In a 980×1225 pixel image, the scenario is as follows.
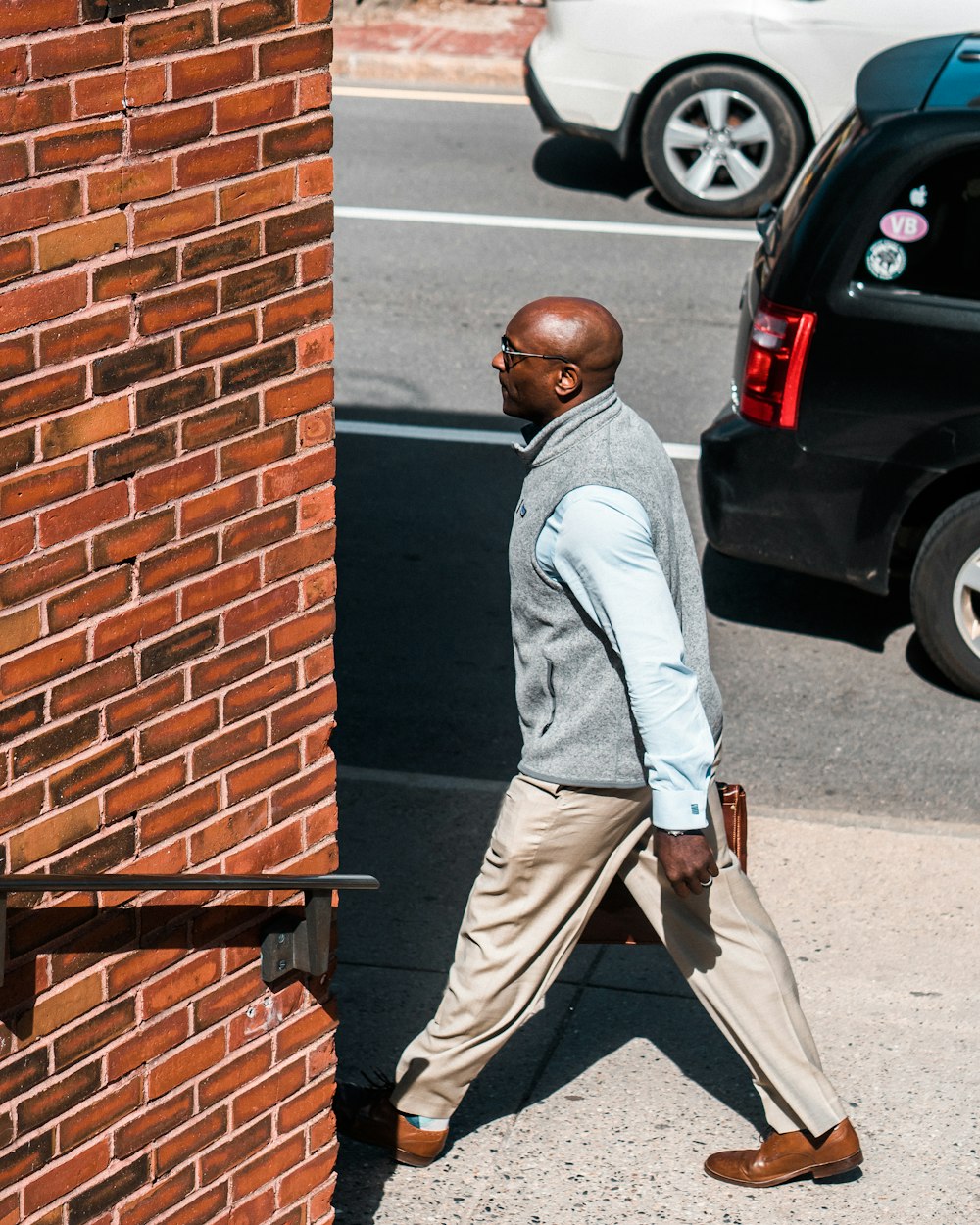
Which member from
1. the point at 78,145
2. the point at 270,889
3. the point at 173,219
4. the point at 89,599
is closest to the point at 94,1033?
the point at 270,889

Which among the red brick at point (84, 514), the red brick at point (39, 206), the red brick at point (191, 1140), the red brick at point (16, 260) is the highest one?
the red brick at point (39, 206)

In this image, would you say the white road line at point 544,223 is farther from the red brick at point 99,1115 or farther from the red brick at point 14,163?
the red brick at point 14,163

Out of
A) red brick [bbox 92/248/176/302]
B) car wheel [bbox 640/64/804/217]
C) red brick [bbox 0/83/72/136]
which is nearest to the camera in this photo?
red brick [bbox 0/83/72/136]

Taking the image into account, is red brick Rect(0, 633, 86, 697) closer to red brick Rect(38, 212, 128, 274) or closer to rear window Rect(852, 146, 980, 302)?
red brick Rect(38, 212, 128, 274)

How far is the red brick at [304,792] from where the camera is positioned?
3.49 m

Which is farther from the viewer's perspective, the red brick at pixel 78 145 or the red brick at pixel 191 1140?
the red brick at pixel 191 1140

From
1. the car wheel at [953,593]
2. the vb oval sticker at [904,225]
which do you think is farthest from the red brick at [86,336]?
the car wheel at [953,593]

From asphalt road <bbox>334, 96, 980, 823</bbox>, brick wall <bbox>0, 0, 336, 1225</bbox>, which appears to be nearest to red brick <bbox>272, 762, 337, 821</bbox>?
brick wall <bbox>0, 0, 336, 1225</bbox>

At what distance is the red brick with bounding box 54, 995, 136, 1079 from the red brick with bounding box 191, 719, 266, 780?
16.5 inches

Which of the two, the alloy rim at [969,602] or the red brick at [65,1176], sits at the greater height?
the red brick at [65,1176]

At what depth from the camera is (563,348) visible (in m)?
3.65

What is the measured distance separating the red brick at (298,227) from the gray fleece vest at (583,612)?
664 mm

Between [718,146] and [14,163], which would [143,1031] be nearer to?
[14,163]

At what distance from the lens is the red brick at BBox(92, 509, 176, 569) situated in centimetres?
299
